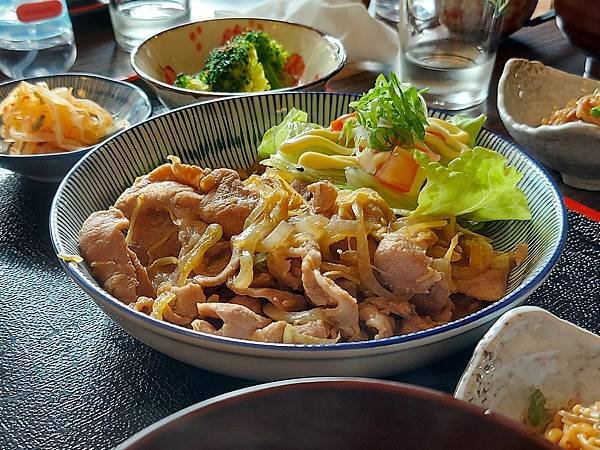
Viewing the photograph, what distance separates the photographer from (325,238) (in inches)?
49.6

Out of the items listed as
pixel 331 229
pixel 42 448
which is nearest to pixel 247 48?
pixel 331 229

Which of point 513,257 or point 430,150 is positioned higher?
point 430,150

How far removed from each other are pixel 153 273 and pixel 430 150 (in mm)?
591

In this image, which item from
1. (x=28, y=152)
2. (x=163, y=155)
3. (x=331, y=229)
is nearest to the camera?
(x=331, y=229)

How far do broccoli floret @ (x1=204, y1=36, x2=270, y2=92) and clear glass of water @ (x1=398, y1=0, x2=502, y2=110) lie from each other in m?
0.45

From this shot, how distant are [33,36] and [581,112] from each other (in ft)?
5.40

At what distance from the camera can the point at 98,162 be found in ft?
4.79

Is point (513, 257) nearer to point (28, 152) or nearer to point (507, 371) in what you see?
point (507, 371)

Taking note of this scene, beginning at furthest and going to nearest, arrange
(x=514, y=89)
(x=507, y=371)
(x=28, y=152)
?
(x=514, y=89), (x=28, y=152), (x=507, y=371)

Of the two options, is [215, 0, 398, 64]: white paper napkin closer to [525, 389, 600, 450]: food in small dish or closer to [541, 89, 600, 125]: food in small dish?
[541, 89, 600, 125]: food in small dish

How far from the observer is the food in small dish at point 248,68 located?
196 cm

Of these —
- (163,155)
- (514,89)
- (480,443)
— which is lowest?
(514,89)

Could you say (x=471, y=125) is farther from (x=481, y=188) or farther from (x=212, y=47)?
(x=212, y=47)

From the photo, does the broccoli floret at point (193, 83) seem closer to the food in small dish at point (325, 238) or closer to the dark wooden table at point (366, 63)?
the dark wooden table at point (366, 63)
